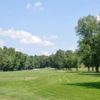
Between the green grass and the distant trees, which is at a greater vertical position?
the distant trees

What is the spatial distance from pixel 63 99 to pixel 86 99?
1.51 m

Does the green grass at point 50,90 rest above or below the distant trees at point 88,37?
below

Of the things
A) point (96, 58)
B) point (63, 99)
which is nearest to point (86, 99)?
point (63, 99)

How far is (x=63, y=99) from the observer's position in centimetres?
2558

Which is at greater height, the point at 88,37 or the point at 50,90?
the point at 88,37

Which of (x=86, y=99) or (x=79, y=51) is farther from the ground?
(x=79, y=51)

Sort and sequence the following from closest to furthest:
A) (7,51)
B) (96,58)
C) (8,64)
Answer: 1. (96,58)
2. (8,64)
3. (7,51)

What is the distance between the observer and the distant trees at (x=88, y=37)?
4486 inches

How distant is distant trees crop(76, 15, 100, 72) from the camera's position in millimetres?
113938

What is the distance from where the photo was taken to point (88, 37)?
116188 millimetres

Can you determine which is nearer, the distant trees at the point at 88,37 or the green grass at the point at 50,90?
the green grass at the point at 50,90

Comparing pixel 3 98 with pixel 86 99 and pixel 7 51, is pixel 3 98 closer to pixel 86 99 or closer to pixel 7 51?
pixel 86 99

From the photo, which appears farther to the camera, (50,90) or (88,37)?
(88,37)

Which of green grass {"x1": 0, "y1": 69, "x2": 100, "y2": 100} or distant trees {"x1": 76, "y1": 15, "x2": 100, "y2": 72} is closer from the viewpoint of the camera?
green grass {"x1": 0, "y1": 69, "x2": 100, "y2": 100}
